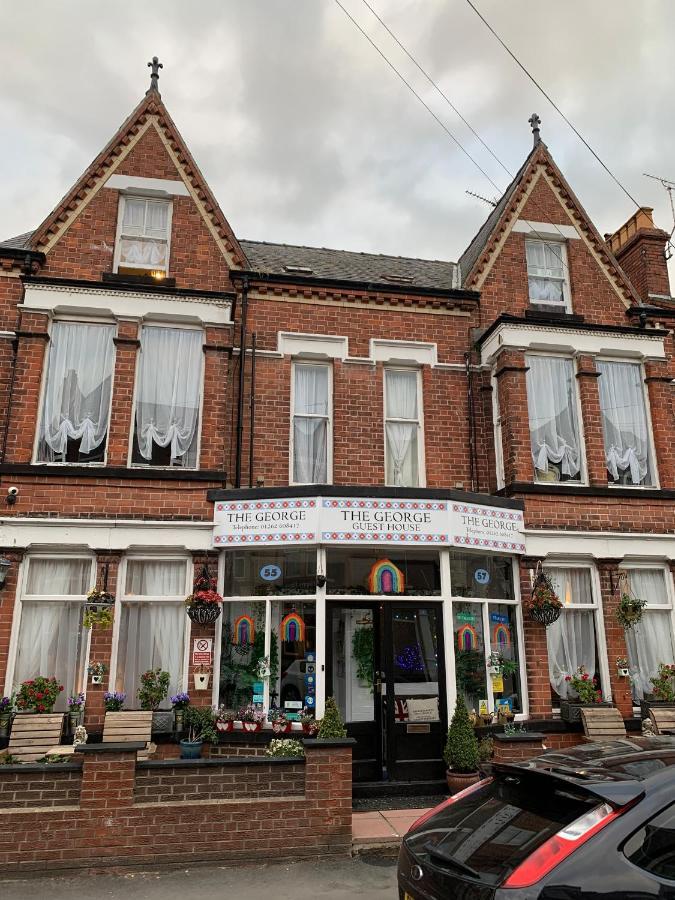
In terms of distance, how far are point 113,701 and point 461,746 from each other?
503 centimetres

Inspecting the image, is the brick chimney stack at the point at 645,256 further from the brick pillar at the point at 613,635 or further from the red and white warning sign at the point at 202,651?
the red and white warning sign at the point at 202,651

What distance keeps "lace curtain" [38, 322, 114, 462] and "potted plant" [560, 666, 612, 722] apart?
28.9 feet

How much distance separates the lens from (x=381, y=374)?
1261cm

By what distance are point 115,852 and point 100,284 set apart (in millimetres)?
8554

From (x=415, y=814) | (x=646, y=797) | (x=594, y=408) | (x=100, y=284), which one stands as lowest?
(x=415, y=814)

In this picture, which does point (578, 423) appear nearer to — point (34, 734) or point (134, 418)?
point (134, 418)

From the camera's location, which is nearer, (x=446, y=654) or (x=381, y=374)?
(x=446, y=654)

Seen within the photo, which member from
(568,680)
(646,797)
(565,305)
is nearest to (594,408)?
(565,305)

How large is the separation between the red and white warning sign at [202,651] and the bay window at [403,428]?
4157mm

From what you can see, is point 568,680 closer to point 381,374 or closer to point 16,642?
point 381,374

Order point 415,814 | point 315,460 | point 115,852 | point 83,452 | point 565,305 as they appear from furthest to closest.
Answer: point 565,305, point 315,460, point 83,452, point 415,814, point 115,852

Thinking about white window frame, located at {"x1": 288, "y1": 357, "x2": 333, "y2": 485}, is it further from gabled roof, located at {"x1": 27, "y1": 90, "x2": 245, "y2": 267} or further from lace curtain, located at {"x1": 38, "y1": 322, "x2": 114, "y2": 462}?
lace curtain, located at {"x1": 38, "y1": 322, "x2": 114, "y2": 462}

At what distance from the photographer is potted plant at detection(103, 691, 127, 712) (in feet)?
32.0

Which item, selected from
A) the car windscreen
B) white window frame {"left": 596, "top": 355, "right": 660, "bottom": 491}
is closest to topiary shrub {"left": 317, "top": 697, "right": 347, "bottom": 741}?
the car windscreen
